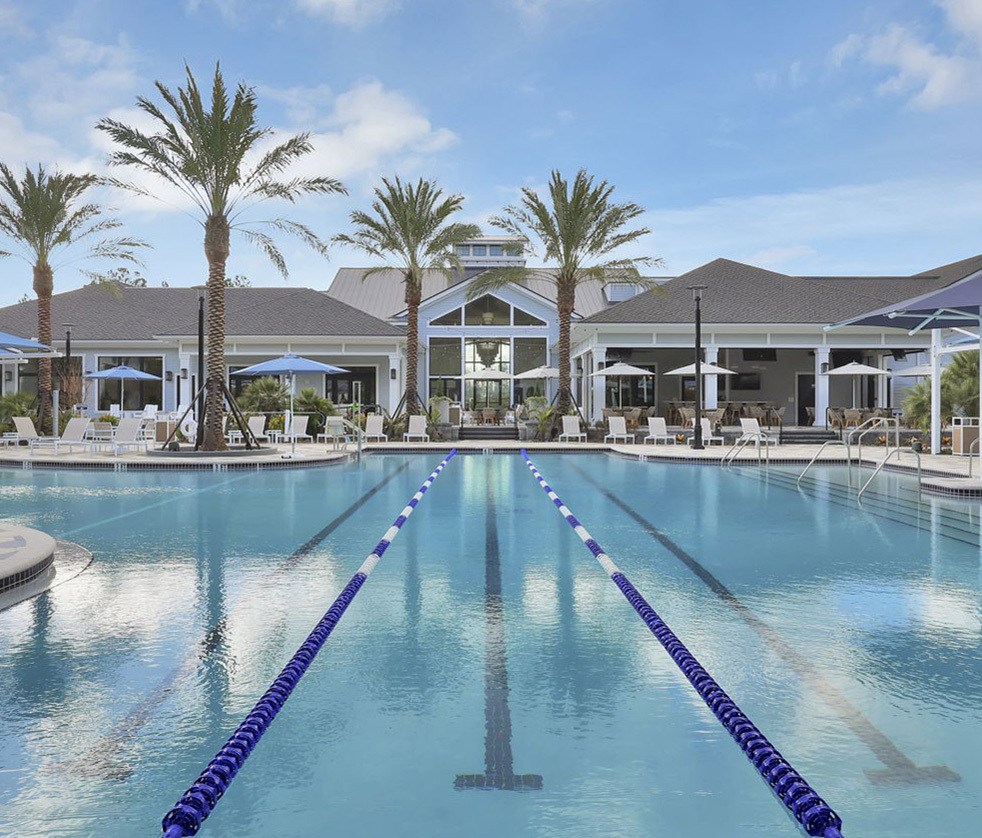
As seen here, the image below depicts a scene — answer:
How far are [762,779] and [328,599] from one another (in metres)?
3.89

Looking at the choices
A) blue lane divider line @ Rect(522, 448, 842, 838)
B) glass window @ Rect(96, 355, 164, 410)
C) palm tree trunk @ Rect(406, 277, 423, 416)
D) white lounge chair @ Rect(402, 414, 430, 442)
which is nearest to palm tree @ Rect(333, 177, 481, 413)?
palm tree trunk @ Rect(406, 277, 423, 416)

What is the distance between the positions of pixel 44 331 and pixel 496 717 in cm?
2906

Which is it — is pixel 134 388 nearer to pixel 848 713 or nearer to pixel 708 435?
pixel 708 435

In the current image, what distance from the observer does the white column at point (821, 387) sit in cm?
3022

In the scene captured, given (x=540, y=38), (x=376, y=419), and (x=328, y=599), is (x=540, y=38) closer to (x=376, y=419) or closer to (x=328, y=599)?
(x=376, y=419)

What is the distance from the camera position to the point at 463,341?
37188 millimetres

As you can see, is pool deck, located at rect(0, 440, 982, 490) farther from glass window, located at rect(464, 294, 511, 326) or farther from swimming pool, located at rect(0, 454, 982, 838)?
glass window, located at rect(464, 294, 511, 326)

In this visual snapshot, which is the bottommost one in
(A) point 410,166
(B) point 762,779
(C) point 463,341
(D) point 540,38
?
(B) point 762,779

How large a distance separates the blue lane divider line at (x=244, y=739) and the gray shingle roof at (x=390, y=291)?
35.8 meters

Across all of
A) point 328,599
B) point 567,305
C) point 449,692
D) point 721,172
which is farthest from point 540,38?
point 449,692

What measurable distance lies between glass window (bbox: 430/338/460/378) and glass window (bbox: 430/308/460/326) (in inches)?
26.0

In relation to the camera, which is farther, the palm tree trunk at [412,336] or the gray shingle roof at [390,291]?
the gray shingle roof at [390,291]

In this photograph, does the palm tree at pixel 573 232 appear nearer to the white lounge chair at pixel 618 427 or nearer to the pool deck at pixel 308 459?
the white lounge chair at pixel 618 427

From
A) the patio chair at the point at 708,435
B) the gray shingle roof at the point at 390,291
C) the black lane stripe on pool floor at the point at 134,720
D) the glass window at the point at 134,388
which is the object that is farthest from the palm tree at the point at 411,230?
the black lane stripe on pool floor at the point at 134,720
